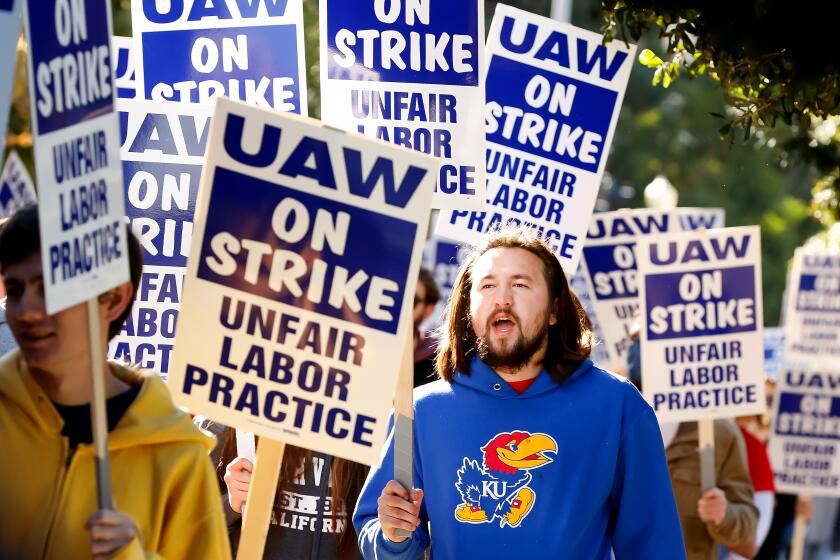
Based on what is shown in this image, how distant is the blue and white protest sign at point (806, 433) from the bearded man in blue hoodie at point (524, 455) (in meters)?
7.02

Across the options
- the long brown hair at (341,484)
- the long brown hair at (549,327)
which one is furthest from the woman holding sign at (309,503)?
the long brown hair at (549,327)

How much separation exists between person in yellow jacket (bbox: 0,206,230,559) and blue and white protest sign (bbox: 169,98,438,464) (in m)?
0.43

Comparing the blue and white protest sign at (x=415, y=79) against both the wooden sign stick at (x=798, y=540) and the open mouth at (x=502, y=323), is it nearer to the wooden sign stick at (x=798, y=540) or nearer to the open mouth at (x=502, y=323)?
the open mouth at (x=502, y=323)

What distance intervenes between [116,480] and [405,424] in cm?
149

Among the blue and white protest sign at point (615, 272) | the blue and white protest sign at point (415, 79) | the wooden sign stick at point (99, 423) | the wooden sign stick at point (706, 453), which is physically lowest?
the wooden sign stick at point (706, 453)

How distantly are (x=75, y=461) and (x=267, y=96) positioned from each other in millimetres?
3202

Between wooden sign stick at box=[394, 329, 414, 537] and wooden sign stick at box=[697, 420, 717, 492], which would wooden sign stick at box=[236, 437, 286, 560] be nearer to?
wooden sign stick at box=[394, 329, 414, 537]

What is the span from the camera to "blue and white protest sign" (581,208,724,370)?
429 inches

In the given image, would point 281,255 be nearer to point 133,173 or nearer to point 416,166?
point 416,166

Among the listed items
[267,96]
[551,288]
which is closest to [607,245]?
[267,96]

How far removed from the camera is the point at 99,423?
3924 mm

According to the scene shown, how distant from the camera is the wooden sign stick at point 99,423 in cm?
391

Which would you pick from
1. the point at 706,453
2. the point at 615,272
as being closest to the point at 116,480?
the point at 706,453

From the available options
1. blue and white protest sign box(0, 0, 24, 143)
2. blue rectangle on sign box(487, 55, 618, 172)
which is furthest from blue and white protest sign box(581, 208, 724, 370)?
blue and white protest sign box(0, 0, 24, 143)
